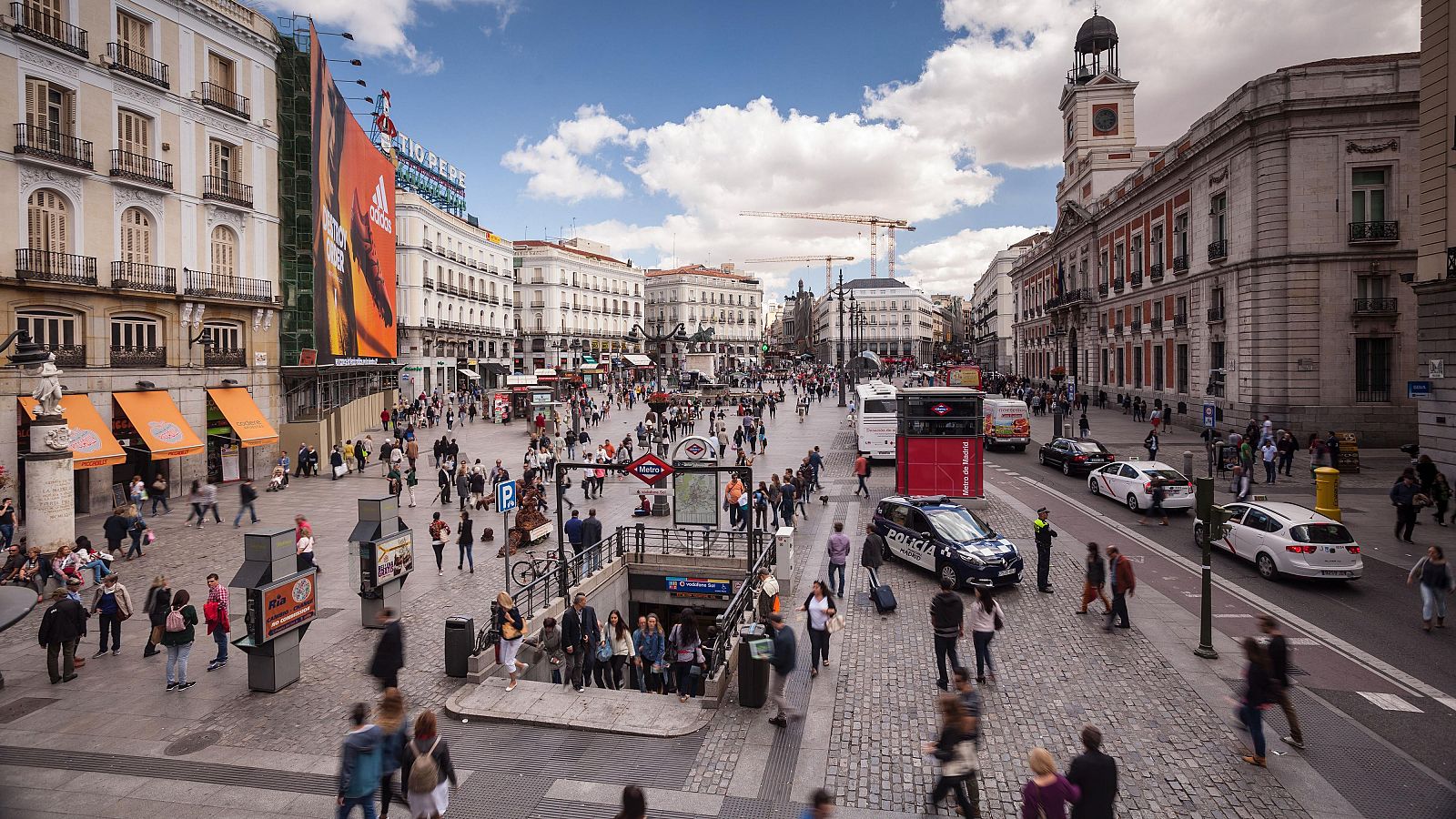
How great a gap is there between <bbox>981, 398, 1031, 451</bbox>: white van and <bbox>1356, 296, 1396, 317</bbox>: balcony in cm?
1330

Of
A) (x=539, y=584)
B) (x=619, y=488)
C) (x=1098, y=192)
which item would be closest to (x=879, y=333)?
(x=1098, y=192)

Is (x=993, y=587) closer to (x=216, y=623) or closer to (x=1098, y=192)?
(x=216, y=623)

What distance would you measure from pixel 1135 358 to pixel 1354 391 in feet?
55.6

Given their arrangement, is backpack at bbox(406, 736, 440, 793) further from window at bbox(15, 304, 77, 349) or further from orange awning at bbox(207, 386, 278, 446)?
orange awning at bbox(207, 386, 278, 446)

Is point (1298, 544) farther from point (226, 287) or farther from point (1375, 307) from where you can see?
point (226, 287)

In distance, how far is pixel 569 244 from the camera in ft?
331

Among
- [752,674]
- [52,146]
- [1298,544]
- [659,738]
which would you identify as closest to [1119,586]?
[1298,544]

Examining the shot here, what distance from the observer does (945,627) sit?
9.94 metres

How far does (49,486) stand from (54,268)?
869 cm

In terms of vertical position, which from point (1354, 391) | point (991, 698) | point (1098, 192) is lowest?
point (991, 698)

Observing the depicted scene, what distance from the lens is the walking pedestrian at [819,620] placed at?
423 inches

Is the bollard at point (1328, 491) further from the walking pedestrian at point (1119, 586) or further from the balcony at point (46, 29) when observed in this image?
the balcony at point (46, 29)

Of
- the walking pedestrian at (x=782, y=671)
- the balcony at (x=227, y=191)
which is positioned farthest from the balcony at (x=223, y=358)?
the walking pedestrian at (x=782, y=671)

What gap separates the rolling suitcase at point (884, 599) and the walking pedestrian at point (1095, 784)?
7027 millimetres
